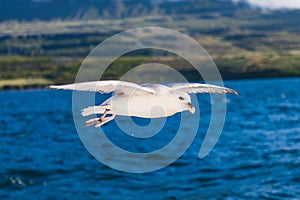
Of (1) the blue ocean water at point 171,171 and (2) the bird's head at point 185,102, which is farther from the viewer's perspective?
(1) the blue ocean water at point 171,171

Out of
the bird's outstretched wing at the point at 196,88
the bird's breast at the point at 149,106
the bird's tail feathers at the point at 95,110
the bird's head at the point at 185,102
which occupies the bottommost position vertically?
the bird's tail feathers at the point at 95,110

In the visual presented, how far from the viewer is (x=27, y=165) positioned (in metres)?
52.1

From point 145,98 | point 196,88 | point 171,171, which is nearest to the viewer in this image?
point 145,98

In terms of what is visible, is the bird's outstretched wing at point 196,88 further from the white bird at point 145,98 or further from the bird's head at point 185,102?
the bird's head at point 185,102

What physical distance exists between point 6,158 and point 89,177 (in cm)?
1542

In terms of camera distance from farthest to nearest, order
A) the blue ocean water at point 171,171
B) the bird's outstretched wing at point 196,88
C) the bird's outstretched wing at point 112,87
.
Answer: the blue ocean water at point 171,171
the bird's outstretched wing at point 196,88
the bird's outstretched wing at point 112,87

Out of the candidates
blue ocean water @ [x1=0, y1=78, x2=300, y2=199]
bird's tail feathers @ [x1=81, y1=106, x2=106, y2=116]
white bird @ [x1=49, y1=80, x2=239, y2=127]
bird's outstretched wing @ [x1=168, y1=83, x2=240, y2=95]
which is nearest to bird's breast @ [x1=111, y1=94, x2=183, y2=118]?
white bird @ [x1=49, y1=80, x2=239, y2=127]

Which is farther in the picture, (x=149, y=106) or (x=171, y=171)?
(x=171, y=171)

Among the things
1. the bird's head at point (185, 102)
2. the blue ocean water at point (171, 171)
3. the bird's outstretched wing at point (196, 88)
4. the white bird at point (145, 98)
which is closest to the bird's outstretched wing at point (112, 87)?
the white bird at point (145, 98)

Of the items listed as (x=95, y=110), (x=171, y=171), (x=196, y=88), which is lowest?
(x=95, y=110)

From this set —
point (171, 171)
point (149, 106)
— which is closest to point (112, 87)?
point (149, 106)

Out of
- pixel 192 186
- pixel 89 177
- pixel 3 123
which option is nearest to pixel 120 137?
pixel 89 177

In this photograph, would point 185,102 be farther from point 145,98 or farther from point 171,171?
point 171,171

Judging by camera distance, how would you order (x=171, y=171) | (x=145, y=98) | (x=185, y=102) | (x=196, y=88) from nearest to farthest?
1. (x=185, y=102)
2. (x=145, y=98)
3. (x=196, y=88)
4. (x=171, y=171)
